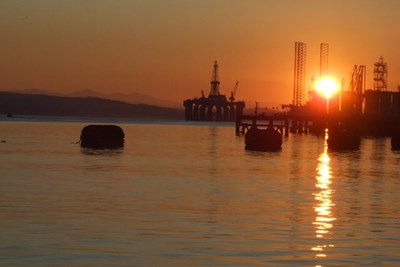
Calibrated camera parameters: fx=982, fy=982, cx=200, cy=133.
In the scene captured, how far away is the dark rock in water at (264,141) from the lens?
407 feet

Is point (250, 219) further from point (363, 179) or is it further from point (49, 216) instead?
point (363, 179)

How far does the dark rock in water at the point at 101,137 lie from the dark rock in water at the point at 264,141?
54.4 ft

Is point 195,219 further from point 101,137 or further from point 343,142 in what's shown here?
point 343,142

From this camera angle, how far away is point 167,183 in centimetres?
5662

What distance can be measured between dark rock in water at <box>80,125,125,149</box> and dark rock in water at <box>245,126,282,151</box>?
16592mm

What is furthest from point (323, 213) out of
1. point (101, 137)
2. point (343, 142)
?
point (343, 142)

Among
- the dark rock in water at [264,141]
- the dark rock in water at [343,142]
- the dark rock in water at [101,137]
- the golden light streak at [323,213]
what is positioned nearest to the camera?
the golden light streak at [323,213]

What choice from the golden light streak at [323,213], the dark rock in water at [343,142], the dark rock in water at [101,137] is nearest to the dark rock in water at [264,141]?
the dark rock in water at [101,137]

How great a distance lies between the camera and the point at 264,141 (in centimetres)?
12519

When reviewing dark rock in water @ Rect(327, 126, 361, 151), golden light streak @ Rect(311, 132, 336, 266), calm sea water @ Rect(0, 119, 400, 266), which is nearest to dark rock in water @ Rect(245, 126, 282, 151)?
dark rock in water @ Rect(327, 126, 361, 151)

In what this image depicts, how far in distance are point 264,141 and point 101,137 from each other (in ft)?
68.2

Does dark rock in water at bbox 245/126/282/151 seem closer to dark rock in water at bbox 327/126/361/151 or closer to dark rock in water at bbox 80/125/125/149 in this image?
dark rock in water at bbox 80/125/125/149

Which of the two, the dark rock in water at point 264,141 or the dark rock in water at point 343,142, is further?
the dark rock in water at point 343,142

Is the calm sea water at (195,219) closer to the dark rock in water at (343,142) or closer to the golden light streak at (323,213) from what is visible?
the golden light streak at (323,213)
